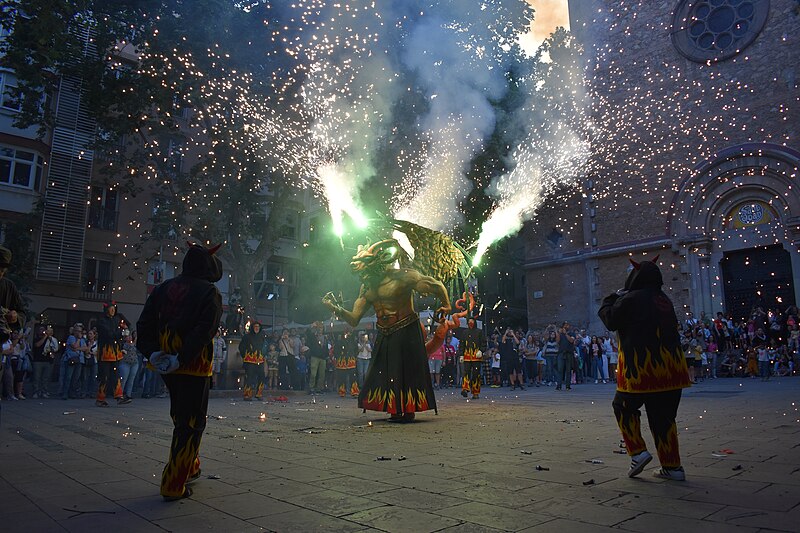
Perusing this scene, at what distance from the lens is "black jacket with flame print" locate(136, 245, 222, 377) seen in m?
4.05

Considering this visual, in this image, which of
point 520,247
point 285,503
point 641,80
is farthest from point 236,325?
point 520,247

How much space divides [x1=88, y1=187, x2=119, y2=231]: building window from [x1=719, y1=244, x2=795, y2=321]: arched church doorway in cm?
2649

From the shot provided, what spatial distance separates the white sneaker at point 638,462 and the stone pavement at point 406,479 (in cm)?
8

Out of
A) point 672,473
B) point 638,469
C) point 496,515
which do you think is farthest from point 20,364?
point 672,473

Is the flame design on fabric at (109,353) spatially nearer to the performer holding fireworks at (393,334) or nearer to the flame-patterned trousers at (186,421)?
the performer holding fireworks at (393,334)

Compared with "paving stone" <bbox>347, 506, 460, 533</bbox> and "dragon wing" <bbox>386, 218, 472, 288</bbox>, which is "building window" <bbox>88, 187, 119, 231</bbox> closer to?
"dragon wing" <bbox>386, 218, 472, 288</bbox>

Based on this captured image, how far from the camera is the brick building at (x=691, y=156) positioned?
69.2ft

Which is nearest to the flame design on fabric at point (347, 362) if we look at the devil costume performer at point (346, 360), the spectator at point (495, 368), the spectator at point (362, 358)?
the devil costume performer at point (346, 360)

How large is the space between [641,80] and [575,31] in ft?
12.9

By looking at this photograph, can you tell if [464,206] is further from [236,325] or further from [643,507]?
[643,507]

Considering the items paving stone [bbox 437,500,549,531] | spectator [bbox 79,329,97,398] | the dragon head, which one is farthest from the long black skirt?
spectator [bbox 79,329,97,398]

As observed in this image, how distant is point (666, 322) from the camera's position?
14.9ft

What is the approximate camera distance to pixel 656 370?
4.42m

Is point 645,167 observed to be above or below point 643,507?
above
